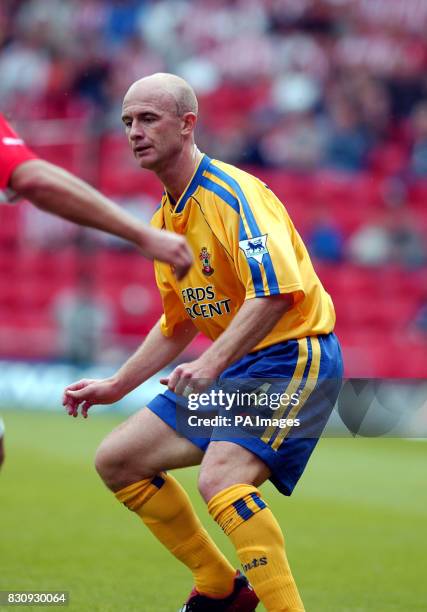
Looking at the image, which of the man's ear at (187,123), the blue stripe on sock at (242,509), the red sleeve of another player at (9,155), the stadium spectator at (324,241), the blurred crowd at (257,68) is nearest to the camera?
the red sleeve of another player at (9,155)

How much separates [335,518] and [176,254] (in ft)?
15.7

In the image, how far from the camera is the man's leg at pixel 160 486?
181 inches

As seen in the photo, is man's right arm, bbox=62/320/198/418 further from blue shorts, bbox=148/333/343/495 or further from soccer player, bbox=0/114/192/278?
soccer player, bbox=0/114/192/278

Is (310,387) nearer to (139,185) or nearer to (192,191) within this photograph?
(192,191)

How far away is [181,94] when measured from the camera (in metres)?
4.47

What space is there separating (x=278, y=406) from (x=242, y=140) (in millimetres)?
12108

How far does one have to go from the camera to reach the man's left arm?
13.4 feet

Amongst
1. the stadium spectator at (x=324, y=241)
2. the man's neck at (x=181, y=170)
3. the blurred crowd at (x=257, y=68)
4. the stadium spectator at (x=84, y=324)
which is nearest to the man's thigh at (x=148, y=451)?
the man's neck at (x=181, y=170)

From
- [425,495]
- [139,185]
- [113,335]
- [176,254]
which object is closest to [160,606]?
[176,254]

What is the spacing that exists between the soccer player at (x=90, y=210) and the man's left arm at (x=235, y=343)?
62cm

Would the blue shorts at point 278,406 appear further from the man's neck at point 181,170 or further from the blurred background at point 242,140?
the blurred background at point 242,140

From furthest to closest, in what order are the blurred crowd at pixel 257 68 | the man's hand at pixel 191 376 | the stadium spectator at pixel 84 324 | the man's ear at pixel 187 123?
the blurred crowd at pixel 257 68 → the stadium spectator at pixel 84 324 → the man's ear at pixel 187 123 → the man's hand at pixel 191 376

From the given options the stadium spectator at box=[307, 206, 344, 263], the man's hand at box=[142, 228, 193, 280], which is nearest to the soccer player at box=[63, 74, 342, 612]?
the man's hand at box=[142, 228, 193, 280]

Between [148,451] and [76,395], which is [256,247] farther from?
[76,395]
